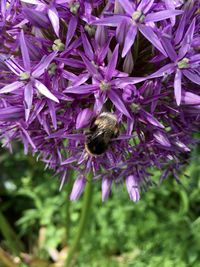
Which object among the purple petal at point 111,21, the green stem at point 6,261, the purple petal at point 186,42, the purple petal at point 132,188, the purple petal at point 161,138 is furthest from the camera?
the green stem at point 6,261

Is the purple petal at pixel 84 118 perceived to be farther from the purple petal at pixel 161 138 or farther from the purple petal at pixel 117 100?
the purple petal at pixel 161 138

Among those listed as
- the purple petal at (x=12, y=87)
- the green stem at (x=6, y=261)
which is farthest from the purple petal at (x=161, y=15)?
the green stem at (x=6, y=261)

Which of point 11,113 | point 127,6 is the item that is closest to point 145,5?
point 127,6

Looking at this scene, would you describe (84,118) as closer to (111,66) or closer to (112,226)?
(111,66)

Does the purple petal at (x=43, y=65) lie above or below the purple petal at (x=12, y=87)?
above

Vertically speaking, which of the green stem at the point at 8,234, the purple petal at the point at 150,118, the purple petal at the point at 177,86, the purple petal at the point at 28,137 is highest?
the purple petal at the point at 177,86

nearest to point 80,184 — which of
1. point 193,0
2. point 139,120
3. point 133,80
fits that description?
point 139,120

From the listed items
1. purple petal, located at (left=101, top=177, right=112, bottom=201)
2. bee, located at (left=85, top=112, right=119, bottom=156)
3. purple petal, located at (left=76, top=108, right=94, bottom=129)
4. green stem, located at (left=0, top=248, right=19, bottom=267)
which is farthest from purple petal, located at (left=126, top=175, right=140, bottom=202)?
green stem, located at (left=0, top=248, right=19, bottom=267)
